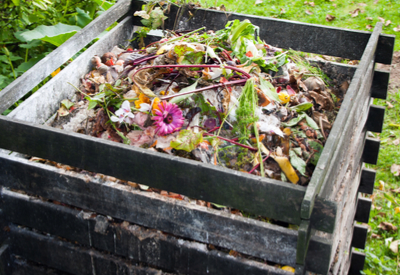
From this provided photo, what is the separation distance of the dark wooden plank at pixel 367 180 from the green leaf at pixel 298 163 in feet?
5.44

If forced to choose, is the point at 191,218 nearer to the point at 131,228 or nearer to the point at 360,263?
the point at 131,228

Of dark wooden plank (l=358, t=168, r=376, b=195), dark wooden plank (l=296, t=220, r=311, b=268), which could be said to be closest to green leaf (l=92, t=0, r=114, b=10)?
dark wooden plank (l=358, t=168, r=376, b=195)

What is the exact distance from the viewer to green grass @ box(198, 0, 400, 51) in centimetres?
522

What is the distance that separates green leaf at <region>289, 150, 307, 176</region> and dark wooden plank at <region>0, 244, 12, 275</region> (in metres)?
1.43

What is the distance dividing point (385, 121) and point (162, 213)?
3.60m

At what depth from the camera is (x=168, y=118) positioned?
1786 mm

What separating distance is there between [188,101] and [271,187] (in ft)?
2.55

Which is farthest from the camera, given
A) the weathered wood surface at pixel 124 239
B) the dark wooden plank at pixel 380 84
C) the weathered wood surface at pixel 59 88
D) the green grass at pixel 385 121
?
the green grass at pixel 385 121

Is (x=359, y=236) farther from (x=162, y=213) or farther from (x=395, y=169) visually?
(x=162, y=213)

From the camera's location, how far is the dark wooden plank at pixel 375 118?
2.78 metres

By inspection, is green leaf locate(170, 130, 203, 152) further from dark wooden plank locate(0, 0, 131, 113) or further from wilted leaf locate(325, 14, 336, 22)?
wilted leaf locate(325, 14, 336, 22)

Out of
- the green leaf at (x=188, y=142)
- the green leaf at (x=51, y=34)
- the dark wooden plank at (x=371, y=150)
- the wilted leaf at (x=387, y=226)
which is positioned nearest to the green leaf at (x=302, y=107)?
the green leaf at (x=188, y=142)

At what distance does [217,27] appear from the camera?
2.81m

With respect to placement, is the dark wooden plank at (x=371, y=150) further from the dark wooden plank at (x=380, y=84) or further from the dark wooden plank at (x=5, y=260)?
the dark wooden plank at (x=5, y=260)
